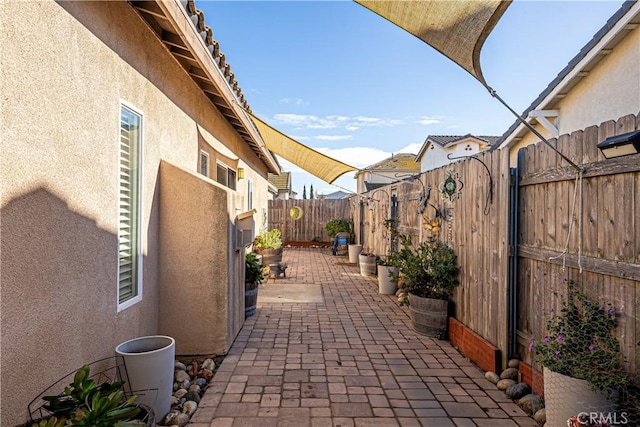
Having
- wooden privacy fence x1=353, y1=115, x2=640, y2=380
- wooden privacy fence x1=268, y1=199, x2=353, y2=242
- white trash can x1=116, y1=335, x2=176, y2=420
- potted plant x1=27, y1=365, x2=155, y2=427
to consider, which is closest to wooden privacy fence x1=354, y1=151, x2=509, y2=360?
wooden privacy fence x1=353, y1=115, x2=640, y2=380

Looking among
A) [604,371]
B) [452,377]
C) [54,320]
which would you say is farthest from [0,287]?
[452,377]

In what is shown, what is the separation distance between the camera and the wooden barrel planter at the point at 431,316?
490 centimetres

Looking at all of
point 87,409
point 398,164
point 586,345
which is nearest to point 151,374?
point 87,409

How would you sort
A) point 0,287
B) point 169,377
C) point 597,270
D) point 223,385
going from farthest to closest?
point 223,385 < point 169,377 < point 597,270 < point 0,287

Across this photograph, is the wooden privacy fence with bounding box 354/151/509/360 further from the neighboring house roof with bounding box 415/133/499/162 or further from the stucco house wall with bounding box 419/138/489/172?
the neighboring house roof with bounding box 415/133/499/162

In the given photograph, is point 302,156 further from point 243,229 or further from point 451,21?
point 451,21

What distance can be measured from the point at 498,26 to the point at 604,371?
88.7 inches

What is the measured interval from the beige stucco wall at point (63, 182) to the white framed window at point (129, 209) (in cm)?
9

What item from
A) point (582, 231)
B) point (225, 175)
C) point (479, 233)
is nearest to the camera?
point (582, 231)

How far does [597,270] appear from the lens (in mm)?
2574

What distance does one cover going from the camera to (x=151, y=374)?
2.81m

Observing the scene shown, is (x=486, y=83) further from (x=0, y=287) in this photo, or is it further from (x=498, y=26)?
(x=0, y=287)

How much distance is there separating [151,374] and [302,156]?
6.67 meters

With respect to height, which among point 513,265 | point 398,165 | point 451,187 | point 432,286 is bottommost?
point 432,286
